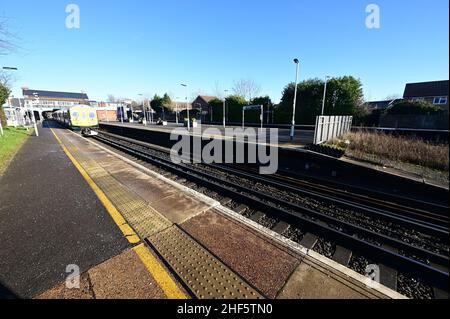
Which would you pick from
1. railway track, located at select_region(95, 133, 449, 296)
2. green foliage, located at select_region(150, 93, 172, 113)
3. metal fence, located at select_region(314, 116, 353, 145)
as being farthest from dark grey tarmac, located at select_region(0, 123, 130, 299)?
green foliage, located at select_region(150, 93, 172, 113)

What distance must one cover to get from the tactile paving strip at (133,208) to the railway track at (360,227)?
7.78 ft

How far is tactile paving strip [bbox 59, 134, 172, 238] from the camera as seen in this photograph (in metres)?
4.10

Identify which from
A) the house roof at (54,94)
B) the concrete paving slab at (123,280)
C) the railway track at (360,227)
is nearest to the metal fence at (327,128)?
the railway track at (360,227)

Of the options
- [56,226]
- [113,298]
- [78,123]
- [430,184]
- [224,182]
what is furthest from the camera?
[78,123]

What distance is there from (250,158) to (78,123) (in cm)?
2649

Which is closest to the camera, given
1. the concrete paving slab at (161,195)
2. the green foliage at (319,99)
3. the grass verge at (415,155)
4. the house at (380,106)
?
the grass verge at (415,155)

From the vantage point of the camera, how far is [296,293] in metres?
2.68

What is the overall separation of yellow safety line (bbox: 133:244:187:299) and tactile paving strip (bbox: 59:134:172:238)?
478 millimetres

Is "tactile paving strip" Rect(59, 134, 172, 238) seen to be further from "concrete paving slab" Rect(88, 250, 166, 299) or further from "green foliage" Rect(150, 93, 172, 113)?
"green foliage" Rect(150, 93, 172, 113)

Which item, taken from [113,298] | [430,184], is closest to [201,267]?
[113,298]

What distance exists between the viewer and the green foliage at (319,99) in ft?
90.3

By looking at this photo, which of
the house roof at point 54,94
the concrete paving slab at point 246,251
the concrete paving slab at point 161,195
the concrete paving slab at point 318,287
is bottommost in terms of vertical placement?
A: the concrete paving slab at point 318,287

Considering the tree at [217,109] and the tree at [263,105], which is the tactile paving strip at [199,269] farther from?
the tree at [217,109]

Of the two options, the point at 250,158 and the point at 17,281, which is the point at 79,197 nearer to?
the point at 17,281
